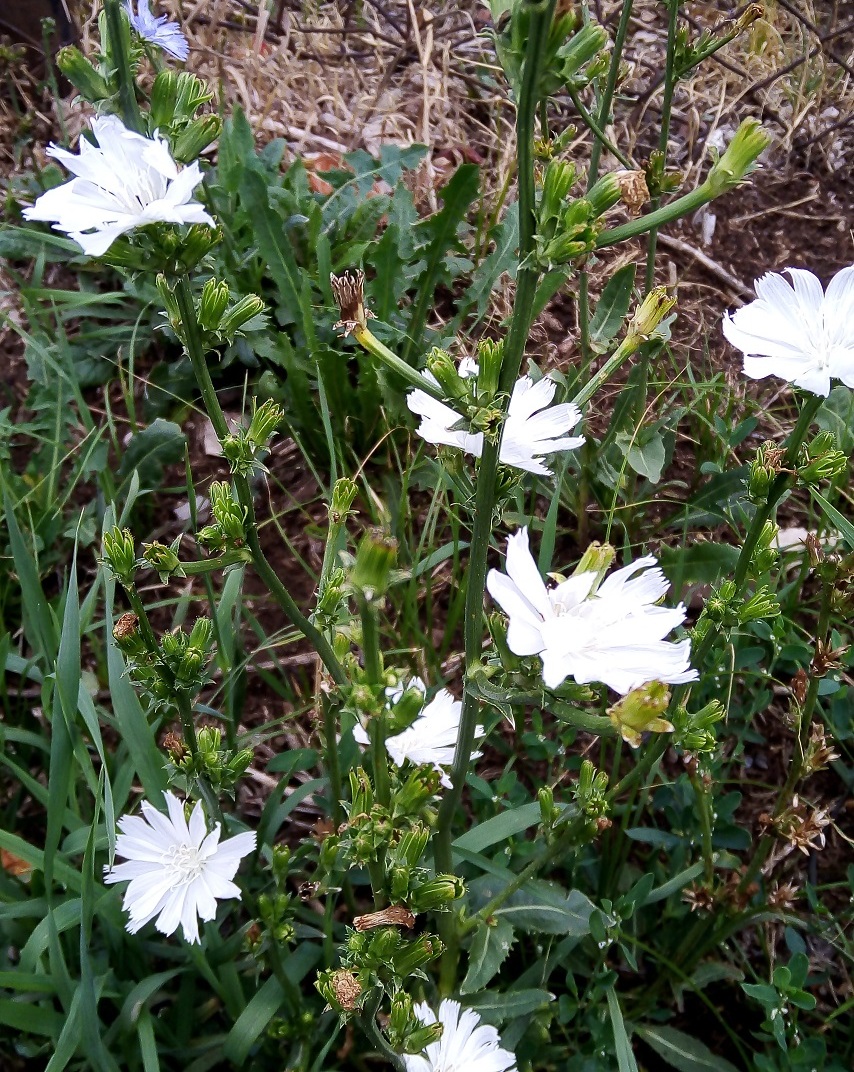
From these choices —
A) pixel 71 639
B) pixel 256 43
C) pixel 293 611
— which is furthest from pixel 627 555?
pixel 256 43

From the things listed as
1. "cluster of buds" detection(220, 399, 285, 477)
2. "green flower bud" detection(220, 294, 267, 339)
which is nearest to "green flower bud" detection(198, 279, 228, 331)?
"green flower bud" detection(220, 294, 267, 339)

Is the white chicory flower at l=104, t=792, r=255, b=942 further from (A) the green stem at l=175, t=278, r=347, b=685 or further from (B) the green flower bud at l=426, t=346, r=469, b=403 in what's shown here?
(B) the green flower bud at l=426, t=346, r=469, b=403

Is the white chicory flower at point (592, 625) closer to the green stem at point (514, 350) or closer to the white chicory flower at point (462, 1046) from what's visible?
the green stem at point (514, 350)

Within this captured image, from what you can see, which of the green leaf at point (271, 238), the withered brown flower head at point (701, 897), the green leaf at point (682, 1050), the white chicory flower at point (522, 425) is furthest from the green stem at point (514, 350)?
the green leaf at point (271, 238)

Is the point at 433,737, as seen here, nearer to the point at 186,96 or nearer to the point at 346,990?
the point at 346,990

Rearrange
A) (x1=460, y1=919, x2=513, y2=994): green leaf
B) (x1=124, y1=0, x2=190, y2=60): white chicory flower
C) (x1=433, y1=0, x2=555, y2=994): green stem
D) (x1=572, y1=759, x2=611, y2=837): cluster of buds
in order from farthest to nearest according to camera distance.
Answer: (x1=124, y1=0, x2=190, y2=60): white chicory flower < (x1=460, y1=919, x2=513, y2=994): green leaf < (x1=572, y1=759, x2=611, y2=837): cluster of buds < (x1=433, y1=0, x2=555, y2=994): green stem

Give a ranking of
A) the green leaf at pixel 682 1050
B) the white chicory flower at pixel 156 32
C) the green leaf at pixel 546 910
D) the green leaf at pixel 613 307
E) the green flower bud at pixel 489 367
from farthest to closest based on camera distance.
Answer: the green leaf at pixel 613 307 < the white chicory flower at pixel 156 32 < the green leaf at pixel 682 1050 < the green leaf at pixel 546 910 < the green flower bud at pixel 489 367
